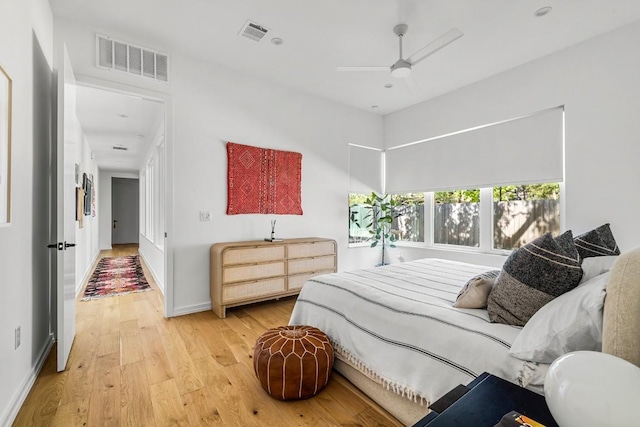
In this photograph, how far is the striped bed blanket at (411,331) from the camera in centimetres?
129

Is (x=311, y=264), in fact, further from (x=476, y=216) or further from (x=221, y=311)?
(x=476, y=216)

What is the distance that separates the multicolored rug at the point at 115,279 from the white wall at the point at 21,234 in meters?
2.07

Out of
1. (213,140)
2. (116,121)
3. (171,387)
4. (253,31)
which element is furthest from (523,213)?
(116,121)

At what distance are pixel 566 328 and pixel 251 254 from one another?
2.87 meters

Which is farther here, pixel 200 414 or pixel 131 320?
pixel 131 320

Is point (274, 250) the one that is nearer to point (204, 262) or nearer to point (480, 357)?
point (204, 262)

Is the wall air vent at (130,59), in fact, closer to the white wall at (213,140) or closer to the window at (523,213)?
the white wall at (213,140)

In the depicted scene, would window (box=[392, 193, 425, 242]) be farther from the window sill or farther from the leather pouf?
the leather pouf

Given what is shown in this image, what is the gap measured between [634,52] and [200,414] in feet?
14.9

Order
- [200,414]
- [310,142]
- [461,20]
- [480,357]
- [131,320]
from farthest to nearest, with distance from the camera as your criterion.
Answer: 1. [310,142]
2. [131,320]
3. [461,20]
4. [200,414]
5. [480,357]

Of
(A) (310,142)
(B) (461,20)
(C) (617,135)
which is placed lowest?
(C) (617,135)

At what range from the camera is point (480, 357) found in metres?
1.28

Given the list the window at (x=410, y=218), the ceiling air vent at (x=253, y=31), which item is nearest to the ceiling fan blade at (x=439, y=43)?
the ceiling air vent at (x=253, y=31)

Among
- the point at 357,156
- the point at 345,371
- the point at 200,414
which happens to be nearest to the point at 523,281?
the point at 345,371
